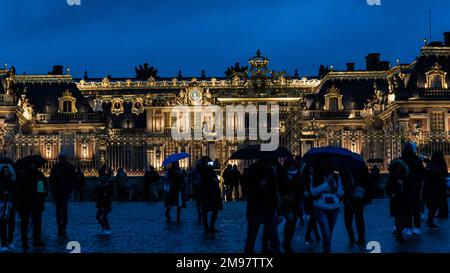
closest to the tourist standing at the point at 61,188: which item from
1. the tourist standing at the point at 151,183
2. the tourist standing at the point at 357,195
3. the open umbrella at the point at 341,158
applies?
the open umbrella at the point at 341,158

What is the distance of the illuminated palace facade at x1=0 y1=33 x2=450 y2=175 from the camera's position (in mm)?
39750

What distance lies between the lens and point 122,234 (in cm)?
2161

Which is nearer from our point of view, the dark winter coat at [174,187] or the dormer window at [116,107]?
the dark winter coat at [174,187]

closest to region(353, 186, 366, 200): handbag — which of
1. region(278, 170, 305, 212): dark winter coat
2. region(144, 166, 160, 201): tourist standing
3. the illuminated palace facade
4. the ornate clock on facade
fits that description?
region(278, 170, 305, 212): dark winter coat

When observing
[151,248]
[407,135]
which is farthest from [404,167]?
[407,135]

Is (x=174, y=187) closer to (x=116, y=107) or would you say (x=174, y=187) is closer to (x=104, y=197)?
(x=104, y=197)

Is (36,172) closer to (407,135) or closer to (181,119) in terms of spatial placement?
(407,135)

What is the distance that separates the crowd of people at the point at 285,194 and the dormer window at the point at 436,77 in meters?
34.5

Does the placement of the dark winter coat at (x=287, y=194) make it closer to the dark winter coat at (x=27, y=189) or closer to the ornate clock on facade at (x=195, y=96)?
the dark winter coat at (x=27, y=189)

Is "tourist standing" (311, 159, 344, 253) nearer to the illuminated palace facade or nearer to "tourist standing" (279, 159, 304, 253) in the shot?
"tourist standing" (279, 159, 304, 253)

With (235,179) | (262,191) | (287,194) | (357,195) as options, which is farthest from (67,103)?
(262,191)

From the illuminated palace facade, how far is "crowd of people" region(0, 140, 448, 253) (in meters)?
12.3

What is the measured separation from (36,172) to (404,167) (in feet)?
21.2

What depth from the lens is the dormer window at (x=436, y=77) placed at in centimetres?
5969
